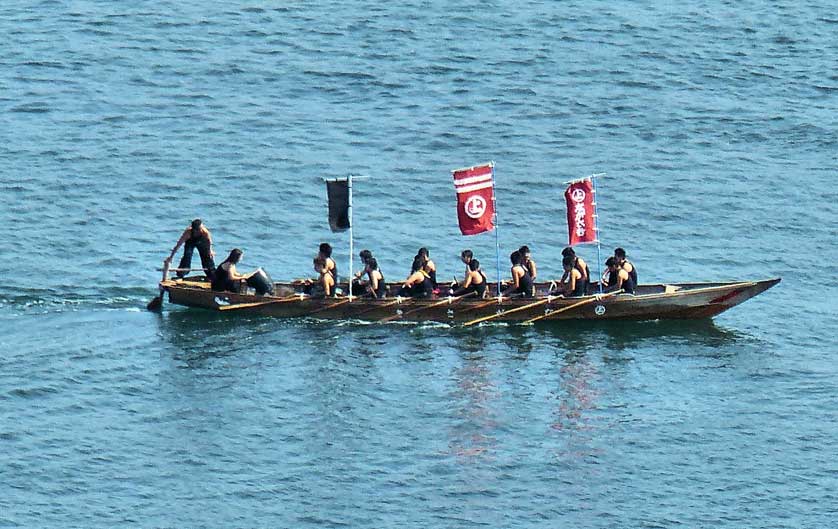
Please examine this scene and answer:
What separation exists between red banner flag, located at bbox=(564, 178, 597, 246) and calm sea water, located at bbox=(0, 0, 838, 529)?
2.69 metres

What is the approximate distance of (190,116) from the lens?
7219 cm

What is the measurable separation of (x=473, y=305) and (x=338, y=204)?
195 inches

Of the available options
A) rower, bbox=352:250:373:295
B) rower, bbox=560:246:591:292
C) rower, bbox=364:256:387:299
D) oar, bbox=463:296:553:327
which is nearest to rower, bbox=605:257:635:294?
rower, bbox=560:246:591:292

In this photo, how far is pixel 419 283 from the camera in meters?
54.0

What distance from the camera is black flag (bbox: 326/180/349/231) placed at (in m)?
54.0

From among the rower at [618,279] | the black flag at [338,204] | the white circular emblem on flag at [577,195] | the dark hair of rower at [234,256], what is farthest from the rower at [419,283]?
the rower at [618,279]

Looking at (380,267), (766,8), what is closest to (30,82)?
(380,267)

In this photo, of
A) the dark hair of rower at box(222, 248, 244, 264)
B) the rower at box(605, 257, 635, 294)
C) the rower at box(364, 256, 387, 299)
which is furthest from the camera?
the rower at box(605, 257, 635, 294)

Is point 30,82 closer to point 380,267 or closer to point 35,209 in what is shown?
point 35,209

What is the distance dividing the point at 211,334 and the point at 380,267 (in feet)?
25.5

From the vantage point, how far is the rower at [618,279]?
54169mm

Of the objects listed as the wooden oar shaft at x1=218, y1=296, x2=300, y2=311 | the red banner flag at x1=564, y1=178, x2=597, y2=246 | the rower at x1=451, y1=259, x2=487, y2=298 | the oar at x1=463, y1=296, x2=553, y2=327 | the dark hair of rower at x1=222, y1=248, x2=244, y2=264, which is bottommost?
the oar at x1=463, y1=296, x2=553, y2=327

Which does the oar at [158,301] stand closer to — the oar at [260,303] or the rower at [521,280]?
the oar at [260,303]

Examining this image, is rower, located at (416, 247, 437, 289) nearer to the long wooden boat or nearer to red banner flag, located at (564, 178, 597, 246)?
the long wooden boat
